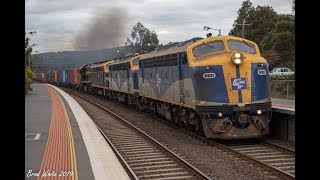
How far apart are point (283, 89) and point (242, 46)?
12.2 metres

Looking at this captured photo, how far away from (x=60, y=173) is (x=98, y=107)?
22.7m

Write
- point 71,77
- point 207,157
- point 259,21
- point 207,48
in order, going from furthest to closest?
point 71,77 → point 259,21 → point 207,48 → point 207,157

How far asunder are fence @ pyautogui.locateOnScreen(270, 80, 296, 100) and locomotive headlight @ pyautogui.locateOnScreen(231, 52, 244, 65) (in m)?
11.5

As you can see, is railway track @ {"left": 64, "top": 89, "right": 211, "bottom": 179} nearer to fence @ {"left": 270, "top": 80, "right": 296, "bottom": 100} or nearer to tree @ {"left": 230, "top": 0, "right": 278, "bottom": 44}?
fence @ {"left": 270, "top": 80, "right": 296, "bottom": 100}

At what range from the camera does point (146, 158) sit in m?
13.5

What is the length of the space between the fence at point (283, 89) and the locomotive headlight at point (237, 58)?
1150cm

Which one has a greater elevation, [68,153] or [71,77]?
[71,77]

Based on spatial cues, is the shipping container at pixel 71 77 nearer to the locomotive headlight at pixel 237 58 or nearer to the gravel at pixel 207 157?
the gravel at pixel 207 157

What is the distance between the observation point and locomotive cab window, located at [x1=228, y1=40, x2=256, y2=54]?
15.9m

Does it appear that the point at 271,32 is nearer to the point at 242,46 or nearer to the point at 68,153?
the point at 242,46

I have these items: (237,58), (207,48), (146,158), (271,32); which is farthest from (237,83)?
(271,32)
